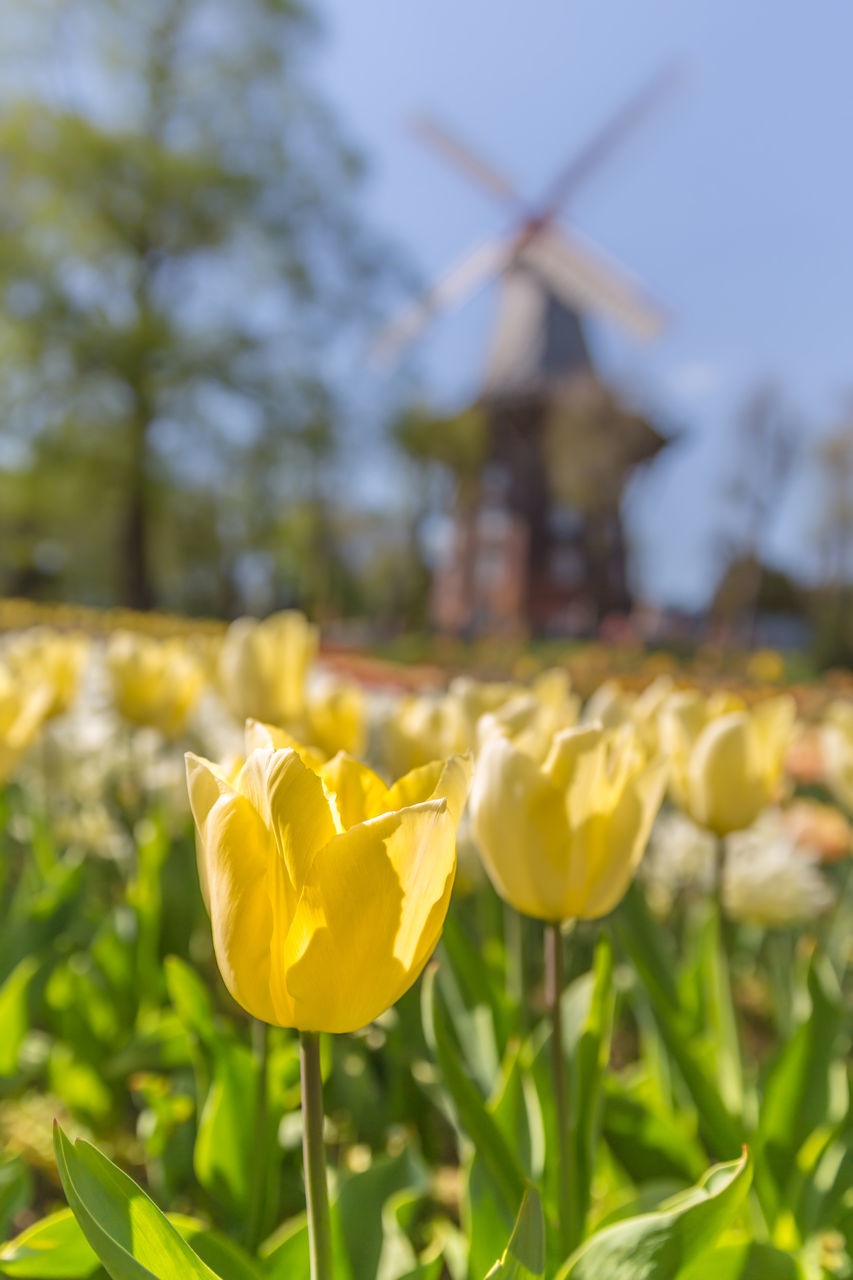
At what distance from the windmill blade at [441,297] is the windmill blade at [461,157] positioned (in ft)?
3.95

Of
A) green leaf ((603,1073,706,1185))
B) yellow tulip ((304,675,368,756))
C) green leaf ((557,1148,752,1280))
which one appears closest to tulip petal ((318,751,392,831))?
green leaf ((557,1148,752,1280))

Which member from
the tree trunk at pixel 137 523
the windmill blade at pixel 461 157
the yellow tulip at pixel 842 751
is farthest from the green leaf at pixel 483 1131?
the windmill blade at pixel 461 157

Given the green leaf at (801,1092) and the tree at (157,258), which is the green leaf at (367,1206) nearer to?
the green leaf at (801,1092)

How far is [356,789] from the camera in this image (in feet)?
2.22

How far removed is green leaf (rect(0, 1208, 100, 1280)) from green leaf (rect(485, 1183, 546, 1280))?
0.40 meters

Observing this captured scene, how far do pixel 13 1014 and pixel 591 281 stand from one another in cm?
2204

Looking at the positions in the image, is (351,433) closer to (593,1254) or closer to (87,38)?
(87,38)

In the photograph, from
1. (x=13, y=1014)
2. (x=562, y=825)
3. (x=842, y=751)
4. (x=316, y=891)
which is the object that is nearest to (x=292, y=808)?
(x=316, y=891)

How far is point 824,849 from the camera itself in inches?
99.2

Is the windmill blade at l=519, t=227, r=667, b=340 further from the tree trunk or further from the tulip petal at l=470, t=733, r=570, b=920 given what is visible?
the tulip petal at l=470, t=733, r=570, b=920

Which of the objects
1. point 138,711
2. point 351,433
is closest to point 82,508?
point 351,433

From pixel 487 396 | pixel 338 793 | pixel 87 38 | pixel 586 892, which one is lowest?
pixel 586 892

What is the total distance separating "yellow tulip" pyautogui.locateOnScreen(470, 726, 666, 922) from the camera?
830 millimetres

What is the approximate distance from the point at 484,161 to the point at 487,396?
597 centimetres
